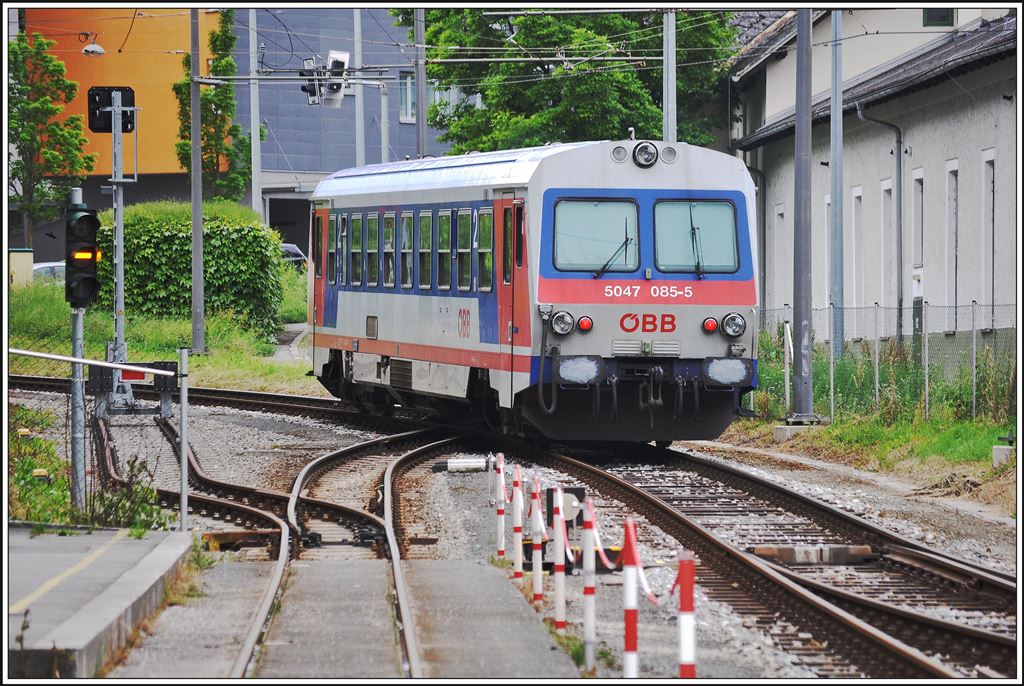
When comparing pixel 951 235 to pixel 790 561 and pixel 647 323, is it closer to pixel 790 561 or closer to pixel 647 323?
pixel 647 323

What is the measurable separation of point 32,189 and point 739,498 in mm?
35799

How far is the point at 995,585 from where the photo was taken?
11.9 metres

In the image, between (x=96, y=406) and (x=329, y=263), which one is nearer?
(x=96, y=406)

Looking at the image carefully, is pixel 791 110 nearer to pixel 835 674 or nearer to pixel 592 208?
pixel 592 208

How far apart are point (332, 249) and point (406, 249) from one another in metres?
3.41

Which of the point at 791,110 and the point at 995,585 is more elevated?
the point at 791,110

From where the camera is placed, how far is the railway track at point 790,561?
10.0 metres

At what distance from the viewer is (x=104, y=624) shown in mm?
9094

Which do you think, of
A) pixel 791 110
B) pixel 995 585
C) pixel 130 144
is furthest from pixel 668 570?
pixel 130 144

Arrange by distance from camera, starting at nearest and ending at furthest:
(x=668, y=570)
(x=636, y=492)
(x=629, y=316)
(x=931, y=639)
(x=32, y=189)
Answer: (x=931, y=639), (x=668, y=570), (x=636, y=492), (x=629, y=316), (x=32, y=189)

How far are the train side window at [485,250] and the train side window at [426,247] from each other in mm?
1578

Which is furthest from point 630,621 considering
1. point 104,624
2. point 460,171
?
point 460,171

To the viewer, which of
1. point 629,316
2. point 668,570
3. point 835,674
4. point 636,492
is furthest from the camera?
point 629,316

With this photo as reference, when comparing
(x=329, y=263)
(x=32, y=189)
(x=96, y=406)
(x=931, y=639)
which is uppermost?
(x=32, y=189)
